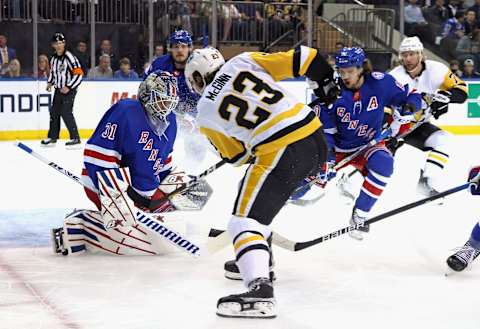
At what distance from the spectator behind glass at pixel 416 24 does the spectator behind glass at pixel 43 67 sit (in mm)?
4714

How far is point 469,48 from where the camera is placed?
12.3 m

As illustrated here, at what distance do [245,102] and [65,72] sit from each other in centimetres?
656

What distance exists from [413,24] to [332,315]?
9.75m

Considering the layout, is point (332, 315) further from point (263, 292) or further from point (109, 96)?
point (109, 96)

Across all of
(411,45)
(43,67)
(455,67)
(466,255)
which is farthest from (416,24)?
(466,255)

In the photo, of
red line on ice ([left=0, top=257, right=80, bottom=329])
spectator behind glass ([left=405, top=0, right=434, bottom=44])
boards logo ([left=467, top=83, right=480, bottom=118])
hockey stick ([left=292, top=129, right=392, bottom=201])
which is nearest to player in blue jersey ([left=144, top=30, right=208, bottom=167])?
hockey stick ([left=292, top=129, right=392, bottom=201])

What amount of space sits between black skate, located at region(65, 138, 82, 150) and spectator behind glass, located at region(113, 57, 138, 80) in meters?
1.30

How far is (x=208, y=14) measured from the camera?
11.3m

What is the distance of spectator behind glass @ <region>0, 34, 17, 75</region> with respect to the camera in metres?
10.0

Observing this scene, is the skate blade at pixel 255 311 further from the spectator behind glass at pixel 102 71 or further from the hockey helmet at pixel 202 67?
the spectator behind glass at pixel 102 71

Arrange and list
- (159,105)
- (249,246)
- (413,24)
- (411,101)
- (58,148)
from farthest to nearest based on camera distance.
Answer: (413,24), (58,148), (411,101), (159,105), (249,246)

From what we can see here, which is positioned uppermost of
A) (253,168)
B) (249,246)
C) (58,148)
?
(253,168)

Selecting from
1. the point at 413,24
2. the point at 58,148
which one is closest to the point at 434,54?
the point at 413,24

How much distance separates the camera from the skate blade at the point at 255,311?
3125mm
